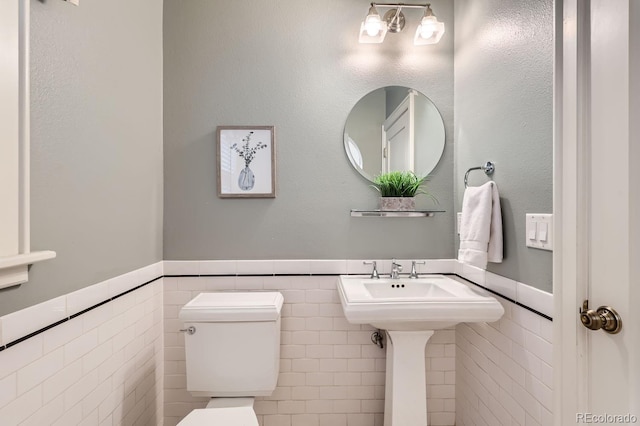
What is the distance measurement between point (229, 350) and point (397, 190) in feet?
3.78

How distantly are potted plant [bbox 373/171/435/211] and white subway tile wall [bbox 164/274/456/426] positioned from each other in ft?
1.41

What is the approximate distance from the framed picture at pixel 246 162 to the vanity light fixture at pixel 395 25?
2.30 ft

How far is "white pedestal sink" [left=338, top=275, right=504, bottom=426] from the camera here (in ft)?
4.32

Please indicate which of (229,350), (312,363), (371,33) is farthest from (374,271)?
(371,33)

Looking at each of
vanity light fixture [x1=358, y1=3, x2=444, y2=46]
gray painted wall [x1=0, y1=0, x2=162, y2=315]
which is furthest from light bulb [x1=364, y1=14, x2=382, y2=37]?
gray painted wall [x1=0, y1=0, x2=162, y2=315]

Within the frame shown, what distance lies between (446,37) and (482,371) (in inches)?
69.0

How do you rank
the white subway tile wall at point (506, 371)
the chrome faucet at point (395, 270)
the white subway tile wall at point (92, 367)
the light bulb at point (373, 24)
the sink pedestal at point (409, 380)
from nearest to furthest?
the white subway tile wall at point (92, 367) → the white subway tile wall at point (506, 371) → the sink pedestal at point (409, 380) → the light bulb at point (373, 24) → the chrome faucet at point (395, 270)

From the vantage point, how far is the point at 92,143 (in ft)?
3.96

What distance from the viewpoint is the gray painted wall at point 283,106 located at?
5.85 feet

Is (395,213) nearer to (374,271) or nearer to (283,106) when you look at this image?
(374,271)

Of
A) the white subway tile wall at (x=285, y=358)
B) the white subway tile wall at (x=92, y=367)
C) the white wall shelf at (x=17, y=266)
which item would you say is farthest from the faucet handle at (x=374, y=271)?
the white wall shelf at (x=17, y=266)

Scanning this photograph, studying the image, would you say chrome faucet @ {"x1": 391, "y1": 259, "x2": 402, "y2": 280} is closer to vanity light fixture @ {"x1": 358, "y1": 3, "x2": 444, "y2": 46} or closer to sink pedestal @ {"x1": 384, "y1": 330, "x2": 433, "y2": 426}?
sink pedestal @ {"x1": 384, "y1": 330, "x2": 433, "y2": 426}

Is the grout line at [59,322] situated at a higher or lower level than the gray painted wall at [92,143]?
lower

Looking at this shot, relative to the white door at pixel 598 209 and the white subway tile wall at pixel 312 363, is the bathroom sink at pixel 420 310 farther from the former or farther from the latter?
the white subway tile wall at pixel 312 363
